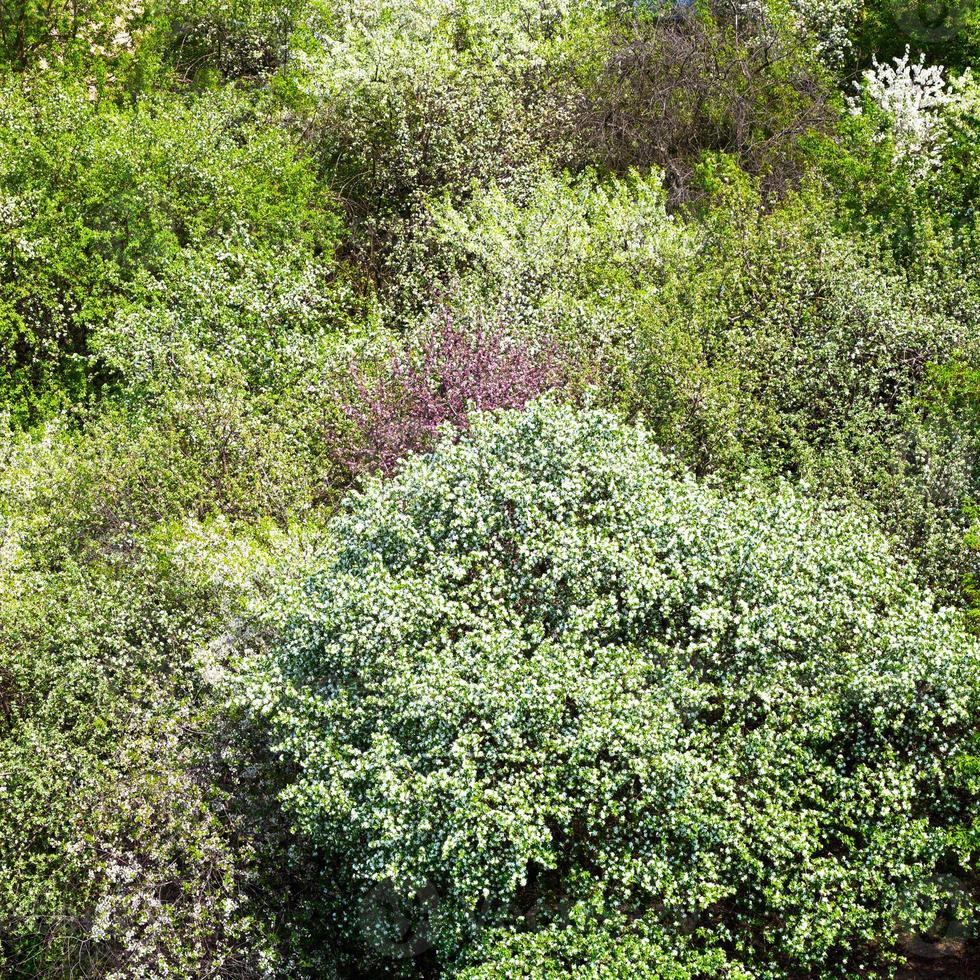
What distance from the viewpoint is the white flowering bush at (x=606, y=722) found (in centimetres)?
930

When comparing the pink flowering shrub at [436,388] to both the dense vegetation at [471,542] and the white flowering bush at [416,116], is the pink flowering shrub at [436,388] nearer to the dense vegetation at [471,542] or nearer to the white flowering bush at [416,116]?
the dense vegetation at [471,542]

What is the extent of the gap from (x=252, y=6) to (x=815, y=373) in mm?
19997

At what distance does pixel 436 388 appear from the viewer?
16.1m

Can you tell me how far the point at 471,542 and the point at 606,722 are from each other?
221 centimetres

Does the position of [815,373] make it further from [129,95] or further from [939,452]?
[129,95]

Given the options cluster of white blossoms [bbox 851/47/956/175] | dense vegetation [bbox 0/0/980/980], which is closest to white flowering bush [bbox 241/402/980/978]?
dense vegetation [bbox 0/0/980/980]

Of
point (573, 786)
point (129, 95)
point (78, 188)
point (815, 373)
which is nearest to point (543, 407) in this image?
point (573, 786)

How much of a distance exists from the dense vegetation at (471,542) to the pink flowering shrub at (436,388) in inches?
3.2

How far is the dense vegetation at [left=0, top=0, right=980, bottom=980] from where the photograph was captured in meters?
9.55

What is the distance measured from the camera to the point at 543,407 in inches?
449

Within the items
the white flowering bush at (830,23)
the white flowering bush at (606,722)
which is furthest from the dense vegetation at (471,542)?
the white flowering bush at (830,23)

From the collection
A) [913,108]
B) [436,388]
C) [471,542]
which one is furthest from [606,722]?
[913,108]

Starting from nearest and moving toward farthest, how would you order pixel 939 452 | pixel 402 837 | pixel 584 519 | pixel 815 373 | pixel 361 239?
pixel 402 837 < pixel 584 519 < pixel 939 452 < pixel 815 373 < pixel 361 239

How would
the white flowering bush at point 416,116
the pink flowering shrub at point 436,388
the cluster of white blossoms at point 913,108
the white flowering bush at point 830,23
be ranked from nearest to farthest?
1. the pink flowering shrub at point 436,388
2. the cluster of white blossoms at point 913,108
3. the white flowering bush at point 416,116
4. the white flowering bush at point 830,23
